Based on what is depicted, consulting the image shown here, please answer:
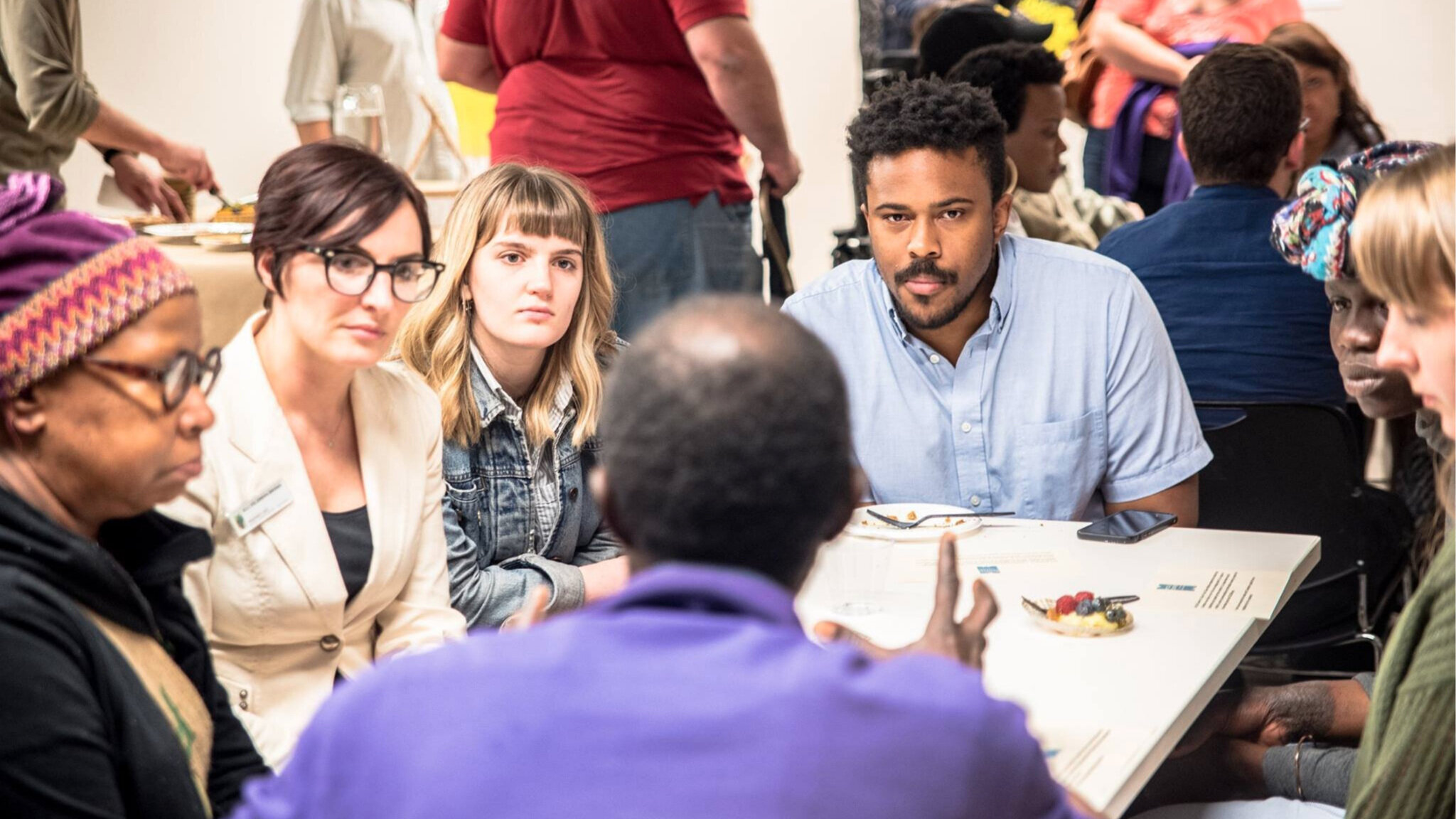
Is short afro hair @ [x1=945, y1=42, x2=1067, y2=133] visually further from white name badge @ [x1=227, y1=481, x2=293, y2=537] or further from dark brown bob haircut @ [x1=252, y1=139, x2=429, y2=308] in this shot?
white name badge @ [x1=227, y1=481, x2=293, y2=537]

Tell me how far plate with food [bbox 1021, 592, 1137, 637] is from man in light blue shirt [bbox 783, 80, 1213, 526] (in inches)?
27.0

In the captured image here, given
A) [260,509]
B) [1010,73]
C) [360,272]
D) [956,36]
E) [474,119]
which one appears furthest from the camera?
[474,119]

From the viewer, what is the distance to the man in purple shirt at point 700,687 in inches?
31.4

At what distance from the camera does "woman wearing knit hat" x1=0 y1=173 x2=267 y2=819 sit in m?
1.21

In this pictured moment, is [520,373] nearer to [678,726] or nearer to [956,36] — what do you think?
[678,726]

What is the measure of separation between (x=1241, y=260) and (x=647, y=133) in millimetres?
1456

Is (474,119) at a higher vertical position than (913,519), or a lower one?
higher

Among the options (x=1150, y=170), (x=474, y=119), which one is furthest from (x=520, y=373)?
(x=474, y=119)

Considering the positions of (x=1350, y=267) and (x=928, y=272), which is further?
(x=928, y=272)

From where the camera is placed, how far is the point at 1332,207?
2.02 metres

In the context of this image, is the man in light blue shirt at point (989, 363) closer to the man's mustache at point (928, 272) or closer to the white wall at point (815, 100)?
the man's mustache at point (928, 272)

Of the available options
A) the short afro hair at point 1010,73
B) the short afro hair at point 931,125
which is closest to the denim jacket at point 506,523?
the short afro hair at point 931,125

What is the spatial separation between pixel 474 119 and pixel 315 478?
3.54m

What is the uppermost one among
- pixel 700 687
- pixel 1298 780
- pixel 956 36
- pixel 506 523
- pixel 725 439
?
pixel 956 36
